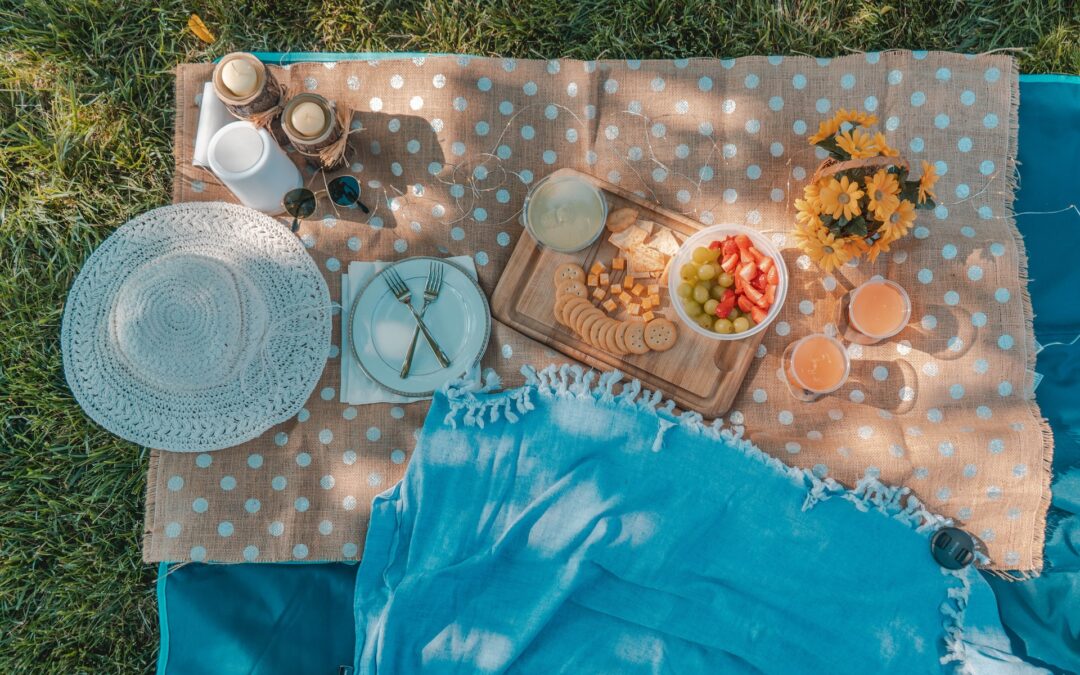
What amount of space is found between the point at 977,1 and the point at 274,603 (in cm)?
282

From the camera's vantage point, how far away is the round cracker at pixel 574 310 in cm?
191

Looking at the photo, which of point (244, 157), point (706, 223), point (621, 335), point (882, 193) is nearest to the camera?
point (882, 193)

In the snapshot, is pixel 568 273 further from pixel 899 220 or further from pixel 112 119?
pixel 112 119

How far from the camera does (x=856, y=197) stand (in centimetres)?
169

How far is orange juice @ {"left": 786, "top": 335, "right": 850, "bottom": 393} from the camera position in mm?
1904

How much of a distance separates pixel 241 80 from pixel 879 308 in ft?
6.01

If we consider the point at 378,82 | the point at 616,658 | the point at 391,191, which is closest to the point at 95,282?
the point at 391,191

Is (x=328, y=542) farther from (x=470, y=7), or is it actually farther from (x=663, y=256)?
(x=470, y=7)

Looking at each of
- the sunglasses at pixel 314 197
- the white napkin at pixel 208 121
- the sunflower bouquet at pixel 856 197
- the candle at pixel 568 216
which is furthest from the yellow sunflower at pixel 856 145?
the white napkin at pixel 208 121

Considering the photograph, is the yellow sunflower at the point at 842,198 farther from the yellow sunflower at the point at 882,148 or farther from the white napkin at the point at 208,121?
the white napkin at the point at 208,121

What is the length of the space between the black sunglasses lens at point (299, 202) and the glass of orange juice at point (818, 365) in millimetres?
1427

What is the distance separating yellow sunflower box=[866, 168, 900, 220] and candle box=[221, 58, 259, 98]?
159 centimetres

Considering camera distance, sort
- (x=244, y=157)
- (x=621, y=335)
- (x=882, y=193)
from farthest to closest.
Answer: (x=621, y=335), (x=244, y=157), (x=882, y=193)

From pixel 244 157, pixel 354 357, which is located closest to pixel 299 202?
pixel 244 157
